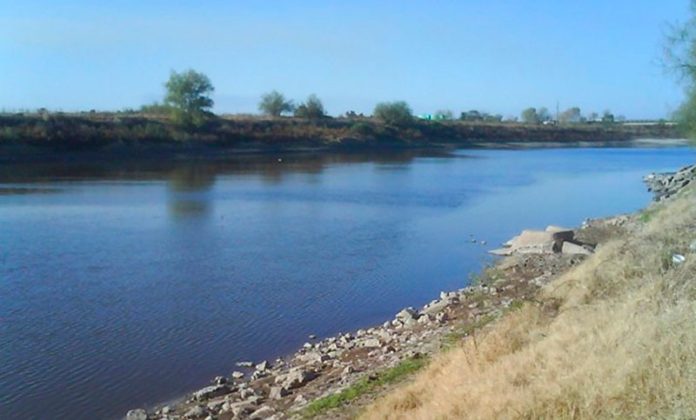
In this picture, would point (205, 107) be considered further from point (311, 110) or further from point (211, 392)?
point (211, 392)

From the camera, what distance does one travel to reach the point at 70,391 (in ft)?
30.5

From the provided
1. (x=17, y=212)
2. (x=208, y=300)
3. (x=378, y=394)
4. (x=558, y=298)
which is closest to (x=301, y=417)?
(x=378, y=394)

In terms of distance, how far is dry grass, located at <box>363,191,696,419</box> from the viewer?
169 inches

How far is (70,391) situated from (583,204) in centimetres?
2501

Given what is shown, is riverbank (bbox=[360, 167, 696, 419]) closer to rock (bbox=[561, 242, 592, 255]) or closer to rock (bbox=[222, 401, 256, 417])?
rock (bbox=[222, 401, 256, 417])

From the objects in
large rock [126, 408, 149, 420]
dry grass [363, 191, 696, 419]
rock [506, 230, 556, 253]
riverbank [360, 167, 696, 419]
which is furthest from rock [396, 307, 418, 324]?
rock [506, 230, 556, 253]

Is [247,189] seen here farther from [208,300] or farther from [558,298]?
[558,298]

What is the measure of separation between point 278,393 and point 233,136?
176ft

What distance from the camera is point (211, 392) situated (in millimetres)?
8992

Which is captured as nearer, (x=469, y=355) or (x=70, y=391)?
(x=469, y=355)

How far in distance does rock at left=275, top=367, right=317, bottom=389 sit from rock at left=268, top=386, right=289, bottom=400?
0.26 ft

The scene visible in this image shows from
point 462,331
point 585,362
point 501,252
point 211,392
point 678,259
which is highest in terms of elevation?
point 678,259

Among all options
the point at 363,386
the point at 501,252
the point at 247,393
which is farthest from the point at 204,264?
the point at 363,386

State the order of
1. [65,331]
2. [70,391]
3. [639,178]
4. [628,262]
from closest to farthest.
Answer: [628,262], [70,391], [65,331], [639,178]
